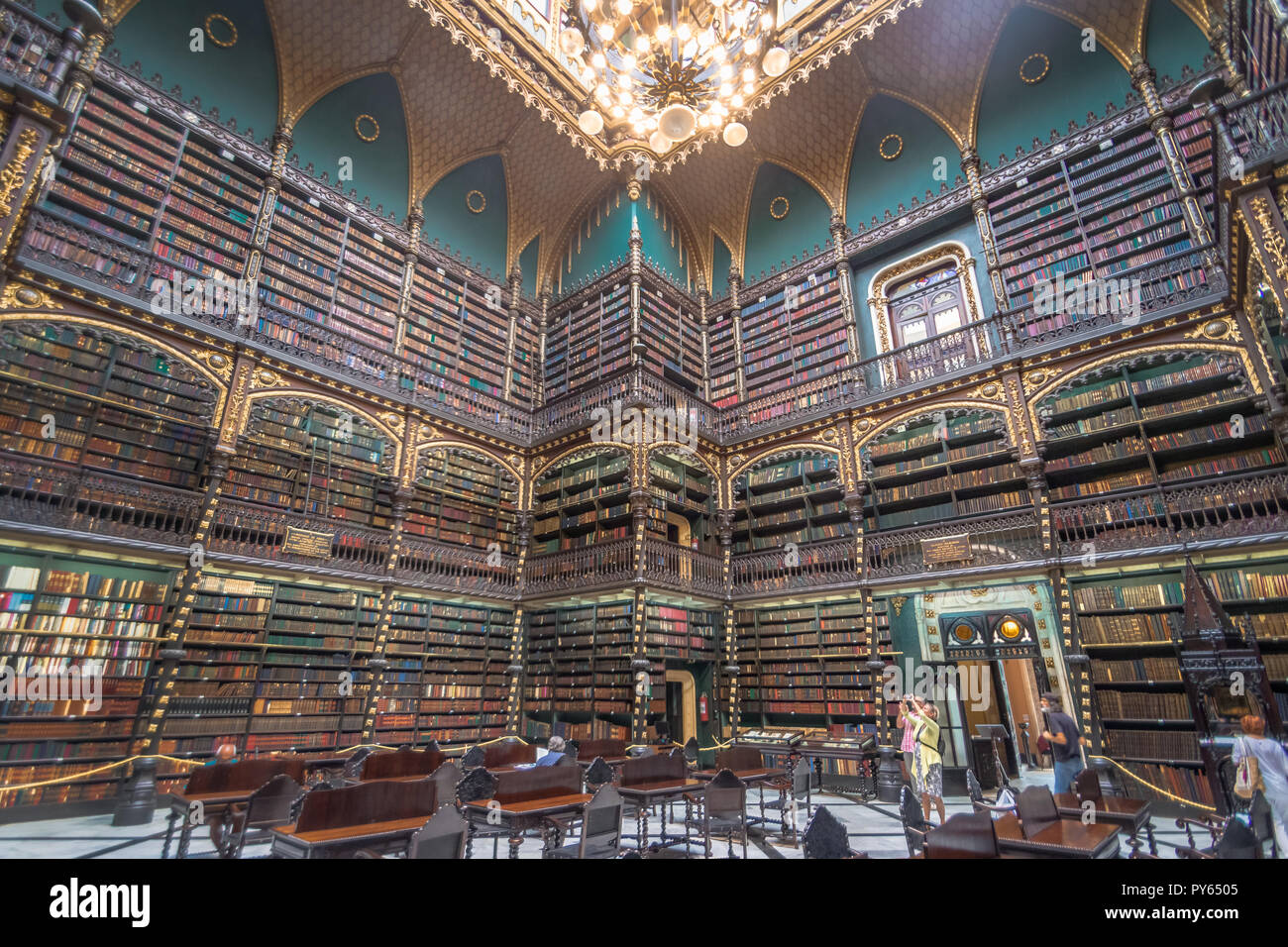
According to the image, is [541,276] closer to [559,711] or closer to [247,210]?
[247,210]

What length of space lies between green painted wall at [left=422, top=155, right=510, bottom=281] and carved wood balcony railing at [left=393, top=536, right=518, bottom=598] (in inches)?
246

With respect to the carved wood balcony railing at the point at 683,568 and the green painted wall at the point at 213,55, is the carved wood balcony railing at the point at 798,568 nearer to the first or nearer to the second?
the carved wood balcony railing at the point at 683,568

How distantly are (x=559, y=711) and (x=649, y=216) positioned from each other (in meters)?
10.3

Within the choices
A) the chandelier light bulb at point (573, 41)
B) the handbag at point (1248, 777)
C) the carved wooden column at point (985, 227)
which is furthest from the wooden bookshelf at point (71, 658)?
Answer: the carved wooden column at point (985, 227)

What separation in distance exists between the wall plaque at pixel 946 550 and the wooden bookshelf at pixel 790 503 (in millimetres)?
1353

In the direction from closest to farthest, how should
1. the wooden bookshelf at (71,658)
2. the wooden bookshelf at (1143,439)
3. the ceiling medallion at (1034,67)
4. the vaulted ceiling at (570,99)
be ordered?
1. the wooden bookshelf at (71,658)
2. the wooden bookshelf at (1143,439)
3. the vaulted ceiling at (570,99)
4. the ceiling medallion at (1034,67)

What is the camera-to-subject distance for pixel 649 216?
1316 centimetres

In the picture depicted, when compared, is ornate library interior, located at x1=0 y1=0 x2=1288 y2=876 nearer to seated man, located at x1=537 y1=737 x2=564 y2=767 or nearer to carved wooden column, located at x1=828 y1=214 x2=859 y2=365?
seated man, located at x1=537 y1=737 x2=564 y2=767

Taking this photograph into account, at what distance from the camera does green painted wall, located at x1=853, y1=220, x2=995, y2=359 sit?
1020 cm

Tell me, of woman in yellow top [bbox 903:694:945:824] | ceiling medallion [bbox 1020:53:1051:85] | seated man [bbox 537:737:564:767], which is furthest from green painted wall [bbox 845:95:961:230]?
seated man [bbox 537:737:564:767]

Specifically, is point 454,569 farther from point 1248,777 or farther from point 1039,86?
point 1039,86

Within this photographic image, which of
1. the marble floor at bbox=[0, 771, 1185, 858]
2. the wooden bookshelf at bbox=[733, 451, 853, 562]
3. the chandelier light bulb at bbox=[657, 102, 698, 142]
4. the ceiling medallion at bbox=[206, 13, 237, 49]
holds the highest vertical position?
the ceiling medallion at bbox=[206, 13, 237, 49]

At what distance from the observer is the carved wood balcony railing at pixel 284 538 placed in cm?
783
